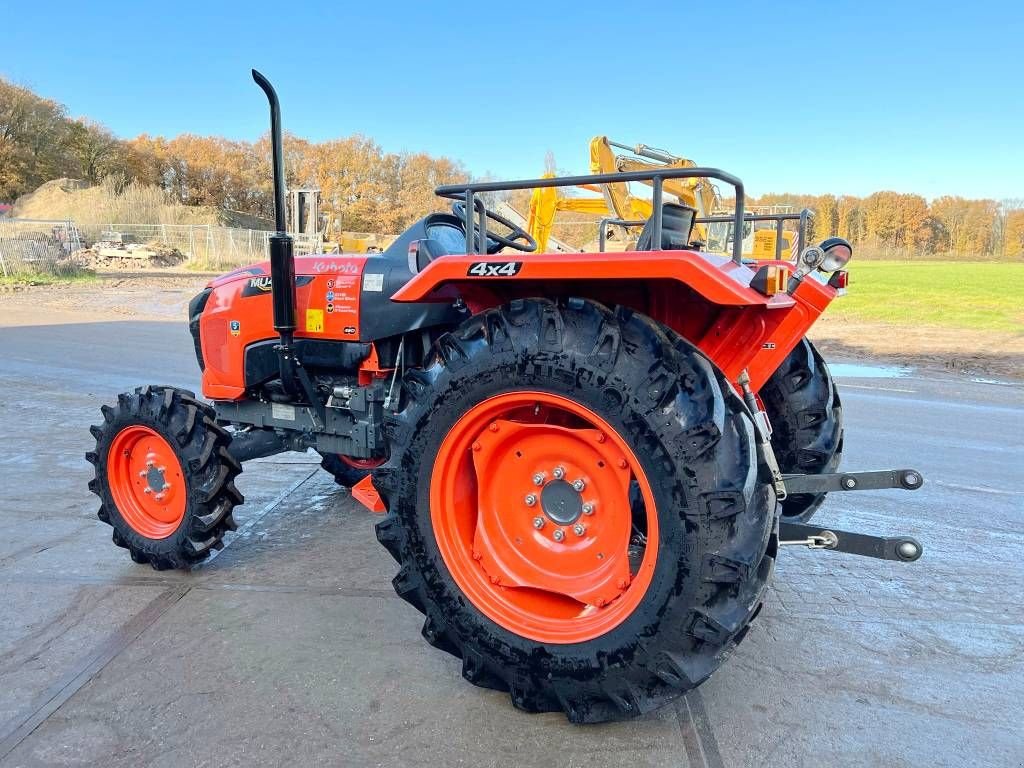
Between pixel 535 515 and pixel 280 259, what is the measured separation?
1.64m

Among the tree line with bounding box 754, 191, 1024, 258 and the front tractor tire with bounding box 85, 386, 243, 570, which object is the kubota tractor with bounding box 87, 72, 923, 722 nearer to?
the front tractor tire with bounding box 85, 386, 243, 570

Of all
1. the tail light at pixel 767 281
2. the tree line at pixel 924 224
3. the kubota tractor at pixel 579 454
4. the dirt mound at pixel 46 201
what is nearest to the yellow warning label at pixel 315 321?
the kubota tractor at pixel 579 454

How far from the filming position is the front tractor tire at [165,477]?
130 inches

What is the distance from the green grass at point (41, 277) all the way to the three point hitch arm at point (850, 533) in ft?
74.8

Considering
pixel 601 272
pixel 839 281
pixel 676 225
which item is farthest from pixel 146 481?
pixel 839 281

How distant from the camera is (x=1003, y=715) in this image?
2328mm

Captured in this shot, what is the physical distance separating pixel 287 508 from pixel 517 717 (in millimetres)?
2323

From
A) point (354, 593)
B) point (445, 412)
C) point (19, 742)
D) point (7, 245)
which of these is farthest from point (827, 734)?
point (7, 245)

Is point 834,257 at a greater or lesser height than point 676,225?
lesser

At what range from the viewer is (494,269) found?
230 centimetres

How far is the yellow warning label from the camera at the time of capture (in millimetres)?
3398

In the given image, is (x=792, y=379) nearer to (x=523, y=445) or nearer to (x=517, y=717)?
(x=523, y=445)

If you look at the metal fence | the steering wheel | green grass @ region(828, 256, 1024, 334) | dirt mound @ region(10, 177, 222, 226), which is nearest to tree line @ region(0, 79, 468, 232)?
dirt mound @ region(10, 177, 222, 226)

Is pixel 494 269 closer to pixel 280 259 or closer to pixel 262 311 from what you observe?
pixel 280 259
